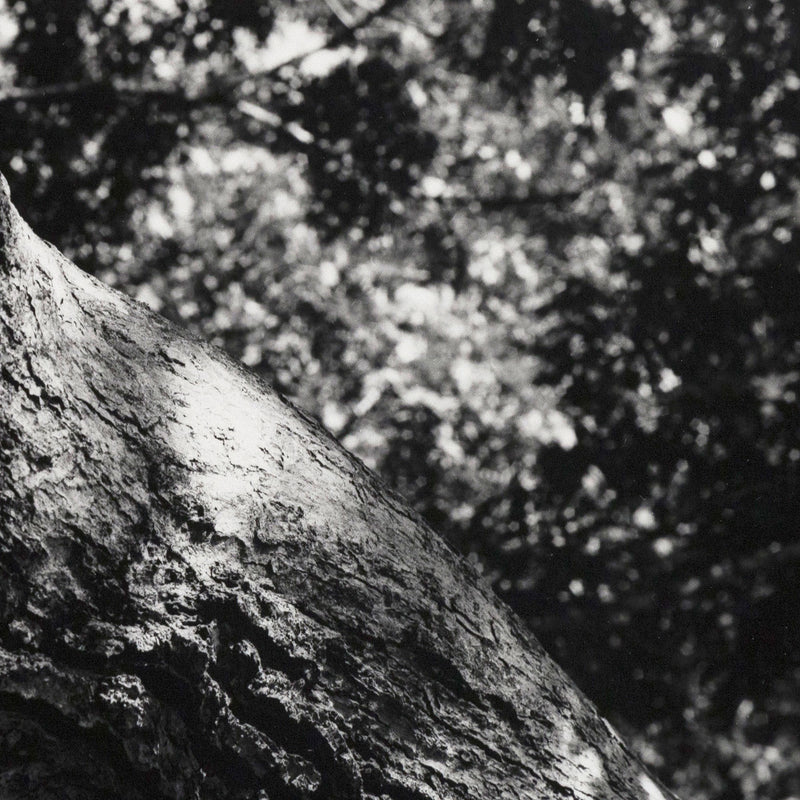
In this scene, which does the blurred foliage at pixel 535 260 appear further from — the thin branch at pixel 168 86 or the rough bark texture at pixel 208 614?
the rough bark texture at pixel 208 614

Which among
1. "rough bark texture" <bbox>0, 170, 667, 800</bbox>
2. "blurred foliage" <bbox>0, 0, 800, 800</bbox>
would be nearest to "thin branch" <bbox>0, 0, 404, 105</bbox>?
"blurred foliage" <bbox>0, 0, 800, 800</bbox>

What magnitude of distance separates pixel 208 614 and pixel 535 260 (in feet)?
18.7

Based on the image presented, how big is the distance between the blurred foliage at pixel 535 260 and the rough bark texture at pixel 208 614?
9.46 ft

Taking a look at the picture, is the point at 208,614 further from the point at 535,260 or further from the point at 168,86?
the point at 535,260

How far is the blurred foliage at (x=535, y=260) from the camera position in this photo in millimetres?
4051

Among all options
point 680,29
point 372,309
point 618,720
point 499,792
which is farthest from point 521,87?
point 499,792

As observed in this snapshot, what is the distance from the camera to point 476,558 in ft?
14.4

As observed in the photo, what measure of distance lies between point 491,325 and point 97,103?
3363 mm

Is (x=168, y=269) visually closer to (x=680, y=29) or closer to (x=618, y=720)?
(x=680, y=29)

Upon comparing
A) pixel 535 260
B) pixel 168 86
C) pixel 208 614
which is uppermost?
pixel 535 260

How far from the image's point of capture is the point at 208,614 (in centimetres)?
111

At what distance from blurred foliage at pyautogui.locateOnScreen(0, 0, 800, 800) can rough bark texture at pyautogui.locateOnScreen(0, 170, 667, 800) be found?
9.46 ft

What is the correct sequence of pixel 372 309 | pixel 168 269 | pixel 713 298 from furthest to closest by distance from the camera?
pixel 372 309, pixel 168 269, pixel 713 298

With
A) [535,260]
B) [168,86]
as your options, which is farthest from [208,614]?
[535,260]
